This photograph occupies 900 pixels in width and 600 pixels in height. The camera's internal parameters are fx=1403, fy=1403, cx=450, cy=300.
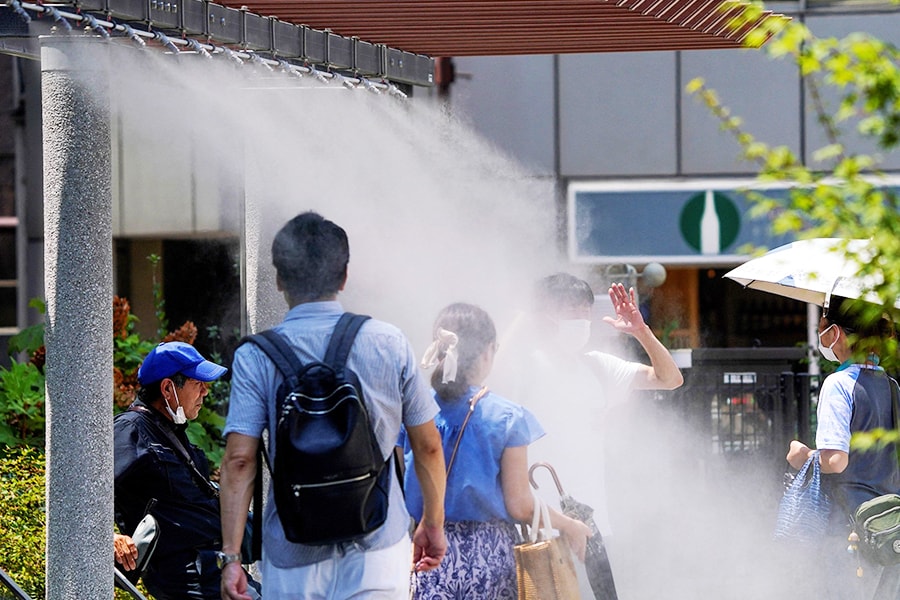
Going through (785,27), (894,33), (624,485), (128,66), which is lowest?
(624,485)

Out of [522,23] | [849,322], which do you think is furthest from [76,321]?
[849,322]

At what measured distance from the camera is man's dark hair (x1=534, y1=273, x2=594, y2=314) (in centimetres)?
502

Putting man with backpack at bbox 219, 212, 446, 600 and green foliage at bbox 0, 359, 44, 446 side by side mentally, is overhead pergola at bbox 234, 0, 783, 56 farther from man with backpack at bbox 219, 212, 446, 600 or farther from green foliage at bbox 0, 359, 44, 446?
green foliage at bbox 0, 359, 44, 446

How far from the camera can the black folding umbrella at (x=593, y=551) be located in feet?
15.5

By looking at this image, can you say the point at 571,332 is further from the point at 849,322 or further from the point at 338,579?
the point at 338,579

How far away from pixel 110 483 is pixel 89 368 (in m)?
0.39

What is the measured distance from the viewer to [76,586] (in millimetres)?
4703

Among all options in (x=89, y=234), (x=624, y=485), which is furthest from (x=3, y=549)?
(x=624, y=485)

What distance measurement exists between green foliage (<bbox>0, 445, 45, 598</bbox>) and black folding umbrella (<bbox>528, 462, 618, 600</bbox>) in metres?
2.38

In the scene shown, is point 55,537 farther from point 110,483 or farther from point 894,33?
point 894,33

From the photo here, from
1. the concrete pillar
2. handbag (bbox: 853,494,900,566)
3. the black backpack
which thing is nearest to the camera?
the black backpack

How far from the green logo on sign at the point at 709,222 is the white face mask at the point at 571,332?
10164 mm

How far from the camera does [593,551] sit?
4.81 m

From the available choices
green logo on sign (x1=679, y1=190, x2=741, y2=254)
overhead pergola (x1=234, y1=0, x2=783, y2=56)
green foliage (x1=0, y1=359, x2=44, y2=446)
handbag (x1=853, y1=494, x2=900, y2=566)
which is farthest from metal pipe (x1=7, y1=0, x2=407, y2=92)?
green logo on sign (x1=679, y1=190, x2=741, y2=254)
